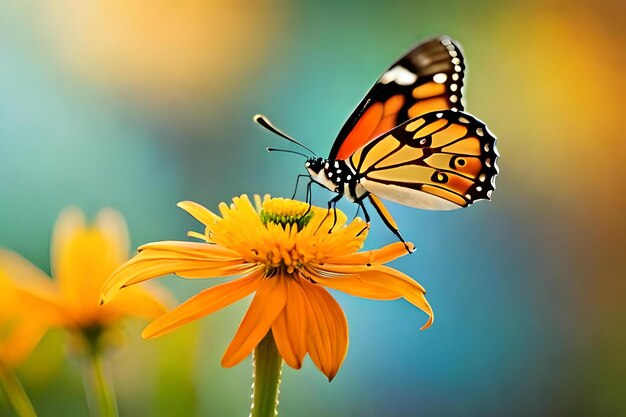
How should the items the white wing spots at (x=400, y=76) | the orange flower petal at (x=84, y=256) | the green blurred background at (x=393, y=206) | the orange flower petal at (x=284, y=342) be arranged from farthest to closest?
the green blurred background at (x=393, y=206), the white wing spots at (x=400, y=76), the orange flower petal at (x=84, y=256), the orange flower petal at (x=284, y=342)

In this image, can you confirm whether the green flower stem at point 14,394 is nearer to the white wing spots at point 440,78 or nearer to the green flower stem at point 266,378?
the green flower stem at point 266,378

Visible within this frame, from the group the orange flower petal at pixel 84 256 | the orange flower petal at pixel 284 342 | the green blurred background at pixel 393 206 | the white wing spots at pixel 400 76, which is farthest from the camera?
the green blurred background at pixel 393 206

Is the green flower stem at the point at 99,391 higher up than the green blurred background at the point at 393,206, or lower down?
lower down

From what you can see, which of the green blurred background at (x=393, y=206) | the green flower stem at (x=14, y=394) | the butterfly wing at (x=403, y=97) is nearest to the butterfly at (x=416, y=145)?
the butterfly wing at (x=403, y=97)

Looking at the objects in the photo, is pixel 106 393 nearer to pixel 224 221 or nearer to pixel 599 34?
pixel 224 221

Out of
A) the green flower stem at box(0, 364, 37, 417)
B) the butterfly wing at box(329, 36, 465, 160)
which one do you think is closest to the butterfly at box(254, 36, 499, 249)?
the butterfly wing at box(329, 36, 465, 160)

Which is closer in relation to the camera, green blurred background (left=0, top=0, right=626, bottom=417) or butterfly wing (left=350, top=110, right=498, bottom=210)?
butterfly wing (left=350, top=110, right=498, bottom=210)

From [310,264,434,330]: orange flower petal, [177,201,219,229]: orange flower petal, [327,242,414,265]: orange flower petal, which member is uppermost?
[177,201,219,229]: orange flower petal

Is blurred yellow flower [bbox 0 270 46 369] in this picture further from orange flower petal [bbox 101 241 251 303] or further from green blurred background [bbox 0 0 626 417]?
green blurred background [bbox 0 0 626 417]
